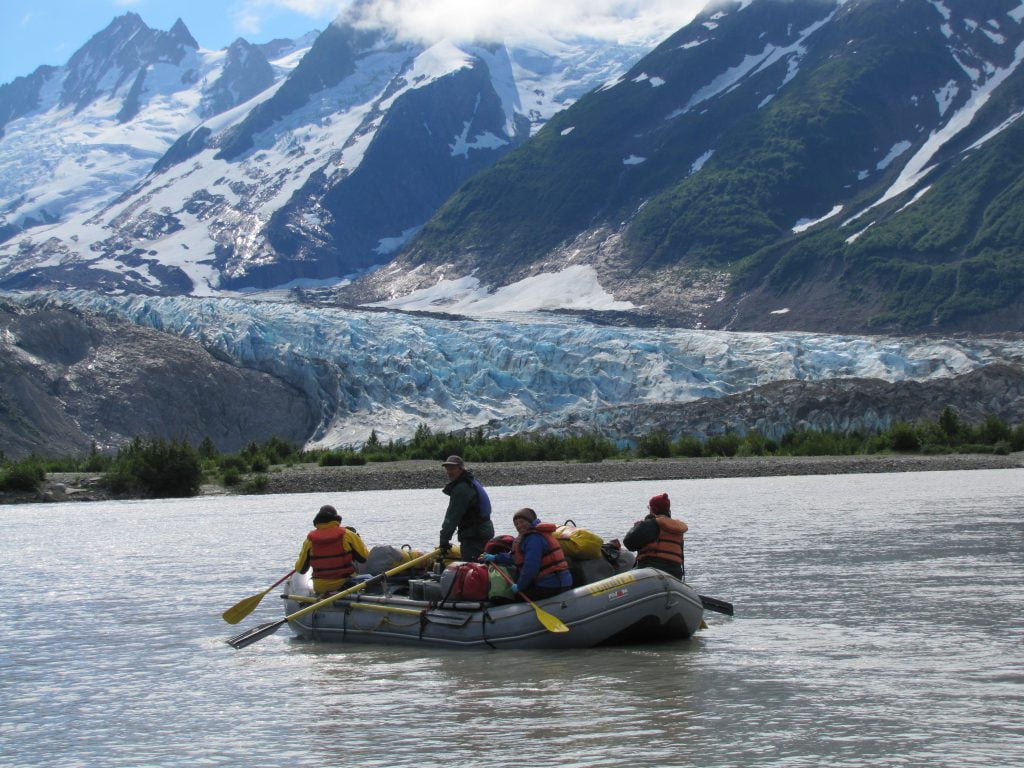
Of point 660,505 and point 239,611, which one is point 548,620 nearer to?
point 660,505

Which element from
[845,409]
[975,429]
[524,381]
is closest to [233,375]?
[524,381]

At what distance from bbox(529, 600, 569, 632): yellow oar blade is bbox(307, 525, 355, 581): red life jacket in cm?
344

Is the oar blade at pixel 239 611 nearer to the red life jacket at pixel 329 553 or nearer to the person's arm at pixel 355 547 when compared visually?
the red life jacket at pixel 329 553

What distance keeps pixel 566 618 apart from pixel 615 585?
650 millimetres

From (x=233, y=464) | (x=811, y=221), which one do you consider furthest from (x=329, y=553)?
(x=811, y=221)

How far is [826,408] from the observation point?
Result: 74625 mm

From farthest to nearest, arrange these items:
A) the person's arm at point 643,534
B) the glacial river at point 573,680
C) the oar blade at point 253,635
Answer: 1. the oar blade at point 253,635
2. the person's arm at point 643,534
3. the glacial river at point 573,680

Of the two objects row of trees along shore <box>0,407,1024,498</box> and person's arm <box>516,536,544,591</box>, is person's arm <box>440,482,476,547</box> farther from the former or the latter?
row of trees along shore <box>0,407,1024,498</box>

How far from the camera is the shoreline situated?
55.6m

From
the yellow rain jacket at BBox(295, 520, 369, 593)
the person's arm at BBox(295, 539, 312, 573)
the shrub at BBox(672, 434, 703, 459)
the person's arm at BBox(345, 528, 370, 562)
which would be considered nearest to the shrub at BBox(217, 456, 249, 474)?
the shrub at BBox(672, 434, 703, 459)

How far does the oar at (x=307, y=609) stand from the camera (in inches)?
675

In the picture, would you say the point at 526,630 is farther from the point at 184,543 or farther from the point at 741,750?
the point at 184,543

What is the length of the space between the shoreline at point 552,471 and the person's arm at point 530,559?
39.8 metres

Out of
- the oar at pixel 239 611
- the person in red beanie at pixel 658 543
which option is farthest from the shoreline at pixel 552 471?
the person in red beanie at pixel 658 543
